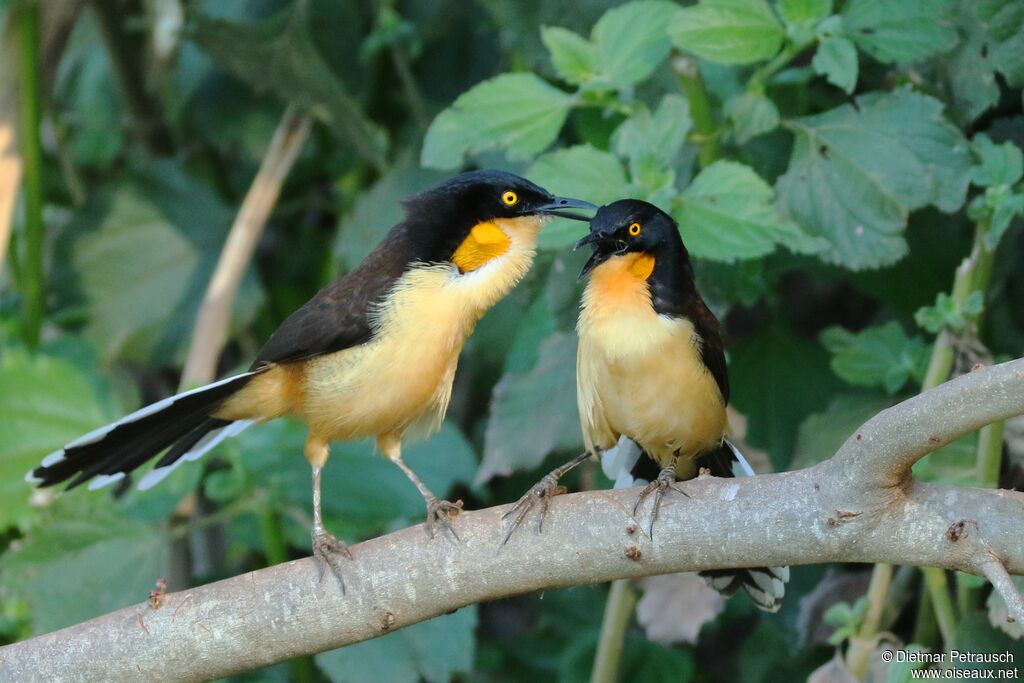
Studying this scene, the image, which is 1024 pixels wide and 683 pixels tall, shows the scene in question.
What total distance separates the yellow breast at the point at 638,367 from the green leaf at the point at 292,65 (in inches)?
81.7

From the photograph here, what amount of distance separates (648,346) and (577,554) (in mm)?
856

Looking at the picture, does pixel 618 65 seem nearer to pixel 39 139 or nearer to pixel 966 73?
pixel 966 73

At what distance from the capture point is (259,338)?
21.3 feet

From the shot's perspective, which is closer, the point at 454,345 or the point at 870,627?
the point at 454,345

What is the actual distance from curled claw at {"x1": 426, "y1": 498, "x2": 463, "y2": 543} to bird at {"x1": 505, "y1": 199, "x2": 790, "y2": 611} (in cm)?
34

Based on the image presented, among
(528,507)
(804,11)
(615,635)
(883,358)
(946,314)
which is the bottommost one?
(615,635)

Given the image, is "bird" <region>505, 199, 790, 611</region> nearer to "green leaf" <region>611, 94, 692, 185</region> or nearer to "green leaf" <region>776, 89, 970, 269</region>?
"green leaf" <region>611, 94, 692, 185</region>

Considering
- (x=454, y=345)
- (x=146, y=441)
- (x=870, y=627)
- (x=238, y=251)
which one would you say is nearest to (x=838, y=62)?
(x=454, y=345)

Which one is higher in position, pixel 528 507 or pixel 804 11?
pixel 804 11

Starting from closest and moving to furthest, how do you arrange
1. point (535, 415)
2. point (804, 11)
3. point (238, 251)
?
point (804, 11) → point (535, 415) → point (238, 251)

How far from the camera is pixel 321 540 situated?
10.9 ft

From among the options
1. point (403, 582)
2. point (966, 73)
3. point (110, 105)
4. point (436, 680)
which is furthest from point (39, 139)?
point (966, 73)

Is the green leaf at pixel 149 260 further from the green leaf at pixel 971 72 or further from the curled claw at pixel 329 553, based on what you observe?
the green leaf at pixel 971 72

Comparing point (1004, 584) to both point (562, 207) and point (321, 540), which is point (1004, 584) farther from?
point (562, 207)
